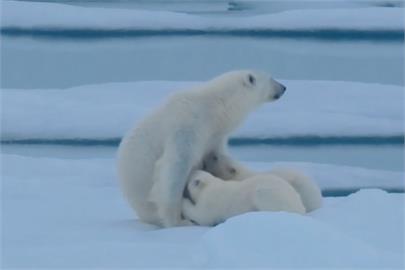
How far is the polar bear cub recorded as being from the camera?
331 centimetres

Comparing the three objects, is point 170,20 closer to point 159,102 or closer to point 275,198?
point 159,102

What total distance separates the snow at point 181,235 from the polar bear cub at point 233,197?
104 mm

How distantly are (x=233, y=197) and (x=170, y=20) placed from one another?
3058 mm

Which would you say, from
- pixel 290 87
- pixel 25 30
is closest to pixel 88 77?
pixel 25 30

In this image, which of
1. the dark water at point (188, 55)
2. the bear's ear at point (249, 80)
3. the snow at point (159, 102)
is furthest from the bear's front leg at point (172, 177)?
the dark water at point (188, 55)

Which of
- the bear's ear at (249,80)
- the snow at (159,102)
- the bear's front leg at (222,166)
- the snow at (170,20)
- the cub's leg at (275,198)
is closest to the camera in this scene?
→ the cub's leg at (275,198)

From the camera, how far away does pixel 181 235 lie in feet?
10.6

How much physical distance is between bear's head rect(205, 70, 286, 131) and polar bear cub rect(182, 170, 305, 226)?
24 cm

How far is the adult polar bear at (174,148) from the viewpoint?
11.4 feet

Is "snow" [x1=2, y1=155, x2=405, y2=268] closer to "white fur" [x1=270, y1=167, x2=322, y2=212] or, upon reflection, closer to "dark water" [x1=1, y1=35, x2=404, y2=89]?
"white fur" [x1=270, y1=167, x2=322, y2=212]

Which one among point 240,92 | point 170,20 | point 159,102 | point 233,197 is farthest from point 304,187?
point 170,20

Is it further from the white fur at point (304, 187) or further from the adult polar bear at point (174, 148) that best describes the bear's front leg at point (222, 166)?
the white fur at point (304, 187)

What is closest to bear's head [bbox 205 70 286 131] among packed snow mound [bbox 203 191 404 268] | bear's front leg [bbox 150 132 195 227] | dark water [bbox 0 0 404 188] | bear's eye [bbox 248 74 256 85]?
bear's eye [bbox 248 74 256 85]

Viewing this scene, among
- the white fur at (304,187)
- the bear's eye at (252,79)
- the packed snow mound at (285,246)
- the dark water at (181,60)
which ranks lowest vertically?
the dark water at (181,60)
